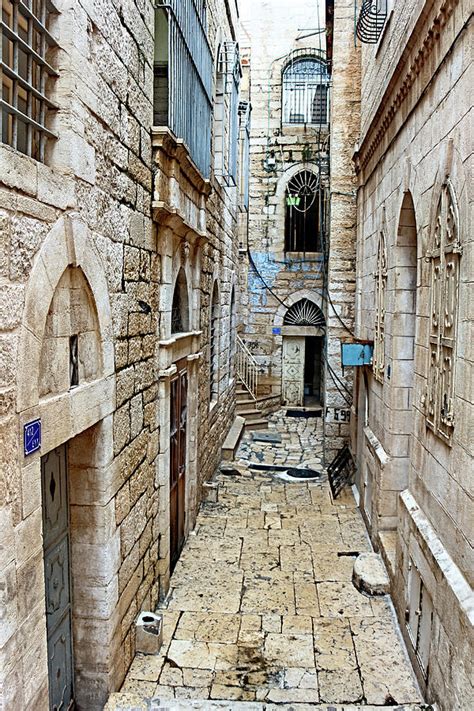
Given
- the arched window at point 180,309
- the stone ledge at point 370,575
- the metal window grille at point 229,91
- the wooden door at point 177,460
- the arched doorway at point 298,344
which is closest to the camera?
the stone ledge at point 370,575

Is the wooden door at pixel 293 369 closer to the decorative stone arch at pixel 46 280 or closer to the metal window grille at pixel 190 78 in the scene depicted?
the metal window grille at pixel 190 78

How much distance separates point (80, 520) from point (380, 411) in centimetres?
383

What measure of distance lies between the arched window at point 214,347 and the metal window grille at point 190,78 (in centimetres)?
245

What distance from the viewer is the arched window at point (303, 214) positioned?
50.8 feet

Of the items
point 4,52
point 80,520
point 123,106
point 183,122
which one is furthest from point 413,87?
point 80,520

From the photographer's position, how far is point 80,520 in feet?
12.2

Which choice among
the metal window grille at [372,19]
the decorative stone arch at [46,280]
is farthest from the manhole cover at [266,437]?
the decorative stone arch at [46,280]

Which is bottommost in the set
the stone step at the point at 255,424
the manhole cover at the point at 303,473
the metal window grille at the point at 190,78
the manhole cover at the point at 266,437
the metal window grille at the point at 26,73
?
the manhole cover at the point at 303,473

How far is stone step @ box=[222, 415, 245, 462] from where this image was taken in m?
10.5

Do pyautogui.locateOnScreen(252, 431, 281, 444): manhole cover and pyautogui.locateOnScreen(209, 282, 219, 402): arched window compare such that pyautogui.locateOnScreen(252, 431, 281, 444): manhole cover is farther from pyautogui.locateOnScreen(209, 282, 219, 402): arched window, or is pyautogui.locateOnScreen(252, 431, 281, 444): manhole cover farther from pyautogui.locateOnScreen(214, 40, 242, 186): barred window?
pyautogui.locateOnScreen(214, 40, 242, 186): barred window

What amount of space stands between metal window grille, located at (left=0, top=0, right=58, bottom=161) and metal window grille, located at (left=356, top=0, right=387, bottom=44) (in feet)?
16.1

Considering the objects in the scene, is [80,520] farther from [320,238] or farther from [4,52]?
[320,238]

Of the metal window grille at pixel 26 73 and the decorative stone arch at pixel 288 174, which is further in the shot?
the decorative stone arch at pixel 288 174

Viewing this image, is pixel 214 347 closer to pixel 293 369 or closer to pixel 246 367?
pixel 246 367
